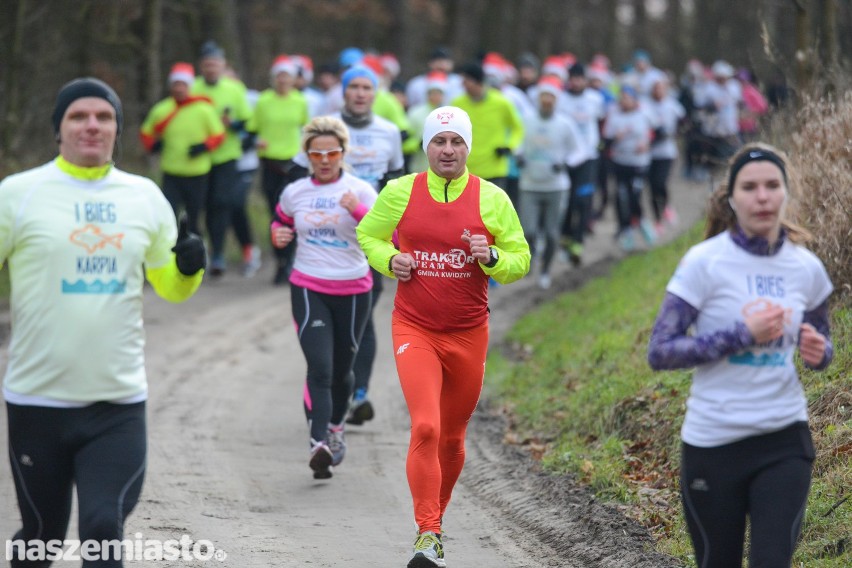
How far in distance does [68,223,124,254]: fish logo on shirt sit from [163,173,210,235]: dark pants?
10.9 meters

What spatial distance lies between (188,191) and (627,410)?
27.3 ft

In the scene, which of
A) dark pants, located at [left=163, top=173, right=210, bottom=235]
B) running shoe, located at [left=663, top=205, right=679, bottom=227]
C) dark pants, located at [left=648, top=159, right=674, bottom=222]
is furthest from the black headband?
running shoe, located at [left=663, top=205, right=679, bottom=227]

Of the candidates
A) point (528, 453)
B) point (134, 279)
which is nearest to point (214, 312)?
point (528, 453)

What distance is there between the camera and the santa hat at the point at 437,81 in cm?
1783

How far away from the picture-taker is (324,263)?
853 centimetres

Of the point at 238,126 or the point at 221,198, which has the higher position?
the point at 238,126

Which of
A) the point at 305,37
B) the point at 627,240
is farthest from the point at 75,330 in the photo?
the point at 305,37

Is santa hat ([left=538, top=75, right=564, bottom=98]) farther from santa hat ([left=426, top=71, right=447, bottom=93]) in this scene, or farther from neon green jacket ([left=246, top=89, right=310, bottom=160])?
neon green jacket ([left=246, top=89, right=310, bottom=160])

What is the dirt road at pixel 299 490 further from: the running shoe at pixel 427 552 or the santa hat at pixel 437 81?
the santa hat at pixel 437 81

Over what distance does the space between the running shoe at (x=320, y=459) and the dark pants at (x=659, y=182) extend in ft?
40.3

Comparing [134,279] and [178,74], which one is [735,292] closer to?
[134,279]

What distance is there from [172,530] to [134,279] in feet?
8.51

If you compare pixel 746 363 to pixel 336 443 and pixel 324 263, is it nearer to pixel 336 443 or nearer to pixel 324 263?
pixel 324 263

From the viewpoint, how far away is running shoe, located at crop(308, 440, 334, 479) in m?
8.36
